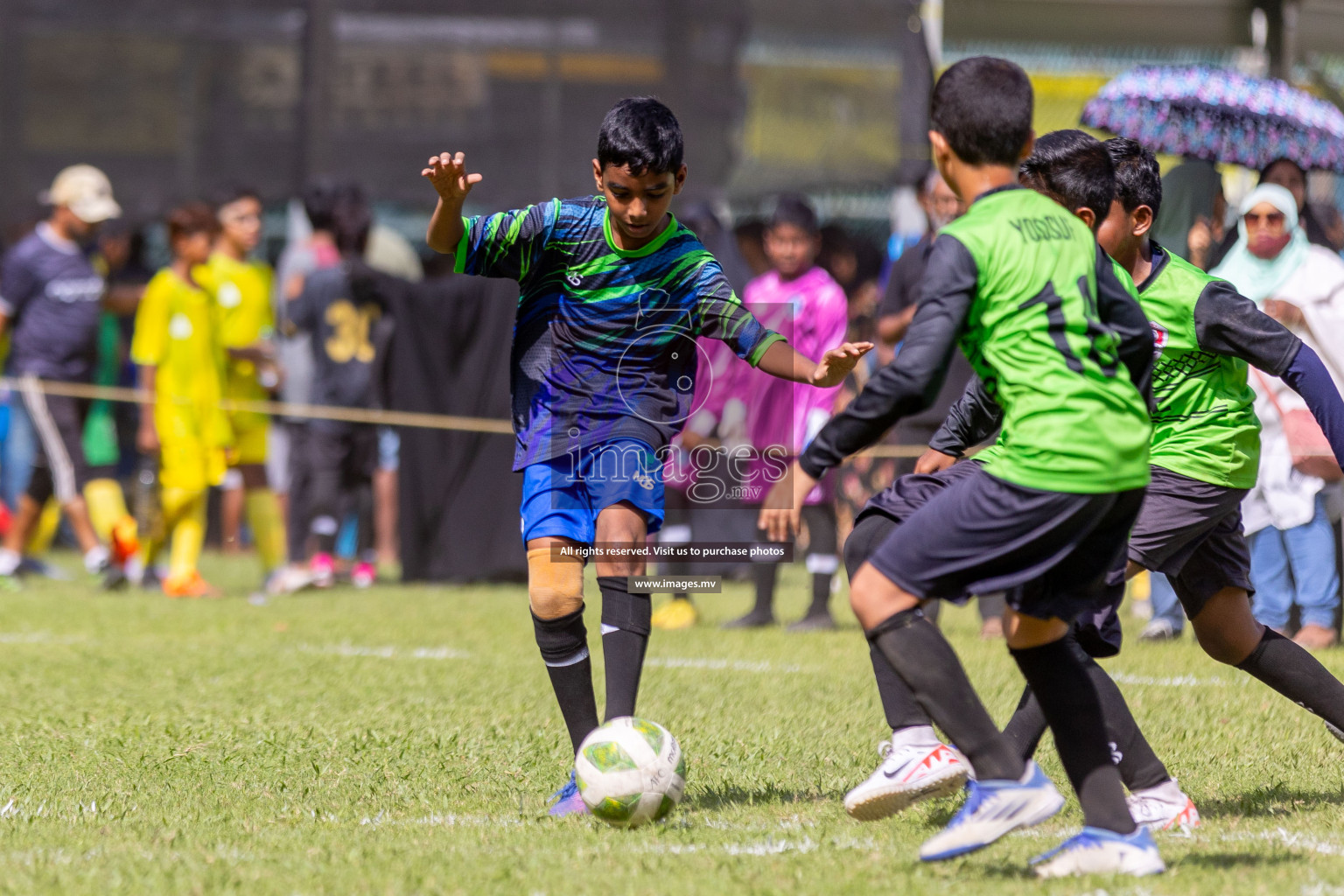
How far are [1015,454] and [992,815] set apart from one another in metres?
0.77

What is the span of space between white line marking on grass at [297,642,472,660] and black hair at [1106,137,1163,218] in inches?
171

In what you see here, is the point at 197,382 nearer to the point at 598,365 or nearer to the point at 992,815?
the point at 598,365

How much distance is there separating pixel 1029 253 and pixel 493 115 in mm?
10656

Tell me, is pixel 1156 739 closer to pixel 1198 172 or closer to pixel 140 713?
pixel 140 713

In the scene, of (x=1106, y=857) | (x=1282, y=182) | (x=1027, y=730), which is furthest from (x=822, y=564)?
(x=1106, y=857)

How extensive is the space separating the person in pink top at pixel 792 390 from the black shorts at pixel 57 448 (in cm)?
483

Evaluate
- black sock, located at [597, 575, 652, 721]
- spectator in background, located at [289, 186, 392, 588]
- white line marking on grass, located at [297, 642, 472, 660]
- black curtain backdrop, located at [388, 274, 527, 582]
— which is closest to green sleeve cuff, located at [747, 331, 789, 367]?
black sock, located at [597, 575, 652, 721]

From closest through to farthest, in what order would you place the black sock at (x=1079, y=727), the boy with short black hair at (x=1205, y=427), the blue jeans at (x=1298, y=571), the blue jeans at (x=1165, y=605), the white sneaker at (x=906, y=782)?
the black sock at (x=1079, y=727) → the white sneaker at (x=906, y=782) → the boy with short black hair at (x=1205, y=427) → the blue jeans at (x=1298, y=571) → the blue jeans at (x=1165, y=605)

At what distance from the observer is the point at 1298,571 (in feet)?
26.9

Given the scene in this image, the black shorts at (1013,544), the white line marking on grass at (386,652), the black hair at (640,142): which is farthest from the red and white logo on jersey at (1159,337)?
the white line marking on grass at (386,652)

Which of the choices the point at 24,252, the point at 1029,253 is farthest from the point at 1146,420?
the point at 24,252

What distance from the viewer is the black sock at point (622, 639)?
4.64 metres

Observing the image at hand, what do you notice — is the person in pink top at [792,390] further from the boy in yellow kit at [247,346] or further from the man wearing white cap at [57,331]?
the man wearing white cap at [57,331]

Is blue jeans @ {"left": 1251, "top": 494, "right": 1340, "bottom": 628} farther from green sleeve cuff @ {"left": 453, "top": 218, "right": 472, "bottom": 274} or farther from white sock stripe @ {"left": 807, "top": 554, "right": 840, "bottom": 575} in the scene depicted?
green sleeve cuff @ {"left": 453, "top": 218, "right": 472, "bottom": 274}
